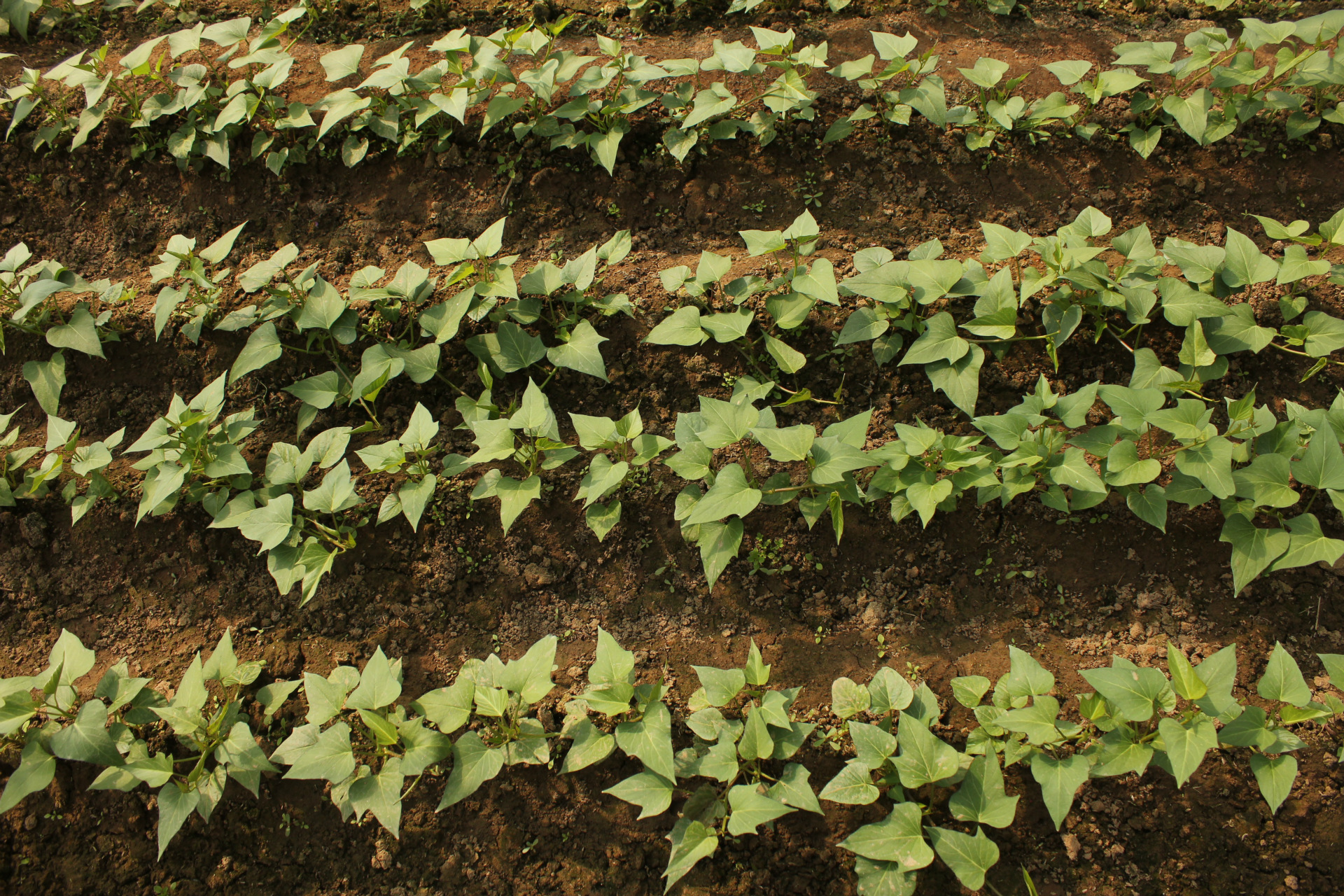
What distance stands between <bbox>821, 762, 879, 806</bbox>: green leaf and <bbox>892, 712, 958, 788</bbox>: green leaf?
0.37 feet

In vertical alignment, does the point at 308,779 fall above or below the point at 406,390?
below

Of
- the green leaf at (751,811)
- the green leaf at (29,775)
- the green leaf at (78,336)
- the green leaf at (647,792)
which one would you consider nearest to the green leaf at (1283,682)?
the green leaf at (751,811)

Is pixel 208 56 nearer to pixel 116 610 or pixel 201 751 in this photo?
pixel 116 610

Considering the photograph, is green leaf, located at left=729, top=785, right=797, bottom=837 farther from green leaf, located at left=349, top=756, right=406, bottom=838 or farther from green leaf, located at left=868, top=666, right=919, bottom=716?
green leaf, located at left=349, top=756, right=406, bottom=838

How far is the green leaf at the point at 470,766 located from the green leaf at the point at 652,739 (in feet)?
1.48

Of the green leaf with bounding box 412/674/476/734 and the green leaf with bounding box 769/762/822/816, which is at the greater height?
the green leaf with bounding box 412/674/476/734

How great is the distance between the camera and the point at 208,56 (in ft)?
15.9

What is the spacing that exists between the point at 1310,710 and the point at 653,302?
9.90ft

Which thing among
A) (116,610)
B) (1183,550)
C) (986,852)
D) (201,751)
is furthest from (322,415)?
(1183,550)

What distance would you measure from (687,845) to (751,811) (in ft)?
0.97

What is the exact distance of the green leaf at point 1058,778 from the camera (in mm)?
2621

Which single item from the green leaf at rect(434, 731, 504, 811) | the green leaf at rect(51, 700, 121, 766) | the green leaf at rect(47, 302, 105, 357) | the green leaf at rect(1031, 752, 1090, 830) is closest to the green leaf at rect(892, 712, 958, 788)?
the green leaf at rect(1031, 752, 1090, 830)

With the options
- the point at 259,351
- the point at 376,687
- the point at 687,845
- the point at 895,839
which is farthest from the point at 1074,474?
the point at 259,351

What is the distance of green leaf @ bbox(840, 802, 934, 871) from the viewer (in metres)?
2.68
